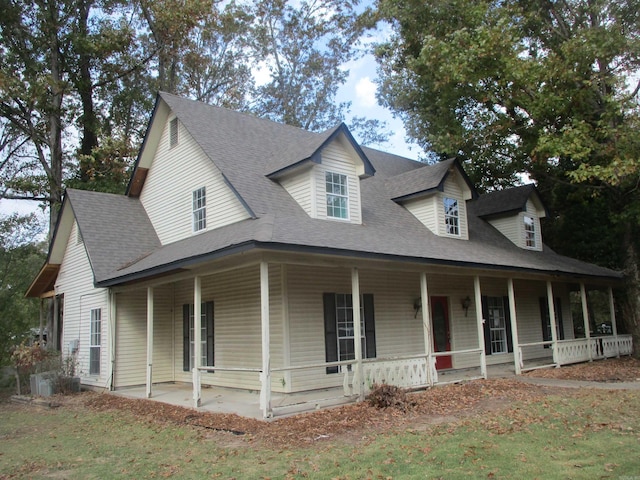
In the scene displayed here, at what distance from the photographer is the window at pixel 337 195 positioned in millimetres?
14055

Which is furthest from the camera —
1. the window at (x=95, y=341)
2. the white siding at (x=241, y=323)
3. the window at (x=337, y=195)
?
the window at (x=95, y=341)

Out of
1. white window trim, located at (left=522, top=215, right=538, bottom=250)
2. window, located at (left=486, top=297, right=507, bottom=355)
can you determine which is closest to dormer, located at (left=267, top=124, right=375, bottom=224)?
window, located at (left=486, top=297, right=507, bottom=355)

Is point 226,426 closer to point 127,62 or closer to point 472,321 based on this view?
point 472,321

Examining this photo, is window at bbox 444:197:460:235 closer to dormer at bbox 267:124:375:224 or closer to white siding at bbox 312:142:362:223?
dormer at bbox 267:124:375:224

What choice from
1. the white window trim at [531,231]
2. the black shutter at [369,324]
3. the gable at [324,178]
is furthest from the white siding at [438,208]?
the white window trim at [531,231]

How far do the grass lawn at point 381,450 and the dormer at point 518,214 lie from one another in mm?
11171

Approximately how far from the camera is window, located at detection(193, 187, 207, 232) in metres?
14.8

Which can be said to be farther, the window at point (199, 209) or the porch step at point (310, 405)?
the window at point (199, 209)

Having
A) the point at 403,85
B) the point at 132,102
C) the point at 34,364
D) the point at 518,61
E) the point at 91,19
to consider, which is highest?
the point at 91,19

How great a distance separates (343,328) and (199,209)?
5.36 meters

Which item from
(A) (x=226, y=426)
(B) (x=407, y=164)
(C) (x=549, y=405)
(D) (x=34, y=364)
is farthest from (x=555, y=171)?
(D) (x=34, y=364)

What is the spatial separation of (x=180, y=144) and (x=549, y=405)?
12299mm

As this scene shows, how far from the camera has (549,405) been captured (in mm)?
9883

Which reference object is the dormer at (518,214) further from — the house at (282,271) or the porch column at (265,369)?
the porch column at (265,369)
